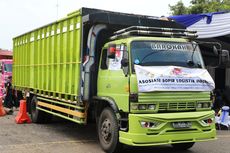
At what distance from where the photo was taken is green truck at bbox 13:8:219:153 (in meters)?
7.98

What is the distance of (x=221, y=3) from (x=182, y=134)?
66.6 feet

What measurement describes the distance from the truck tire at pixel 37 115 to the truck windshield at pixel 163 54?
567cm

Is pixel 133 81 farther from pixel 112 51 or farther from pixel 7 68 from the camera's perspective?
pixel 7 68

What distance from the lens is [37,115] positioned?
43.3 ft

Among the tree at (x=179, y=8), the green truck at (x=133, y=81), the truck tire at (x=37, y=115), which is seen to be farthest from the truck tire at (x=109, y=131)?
the tree at (x=179, y=8)

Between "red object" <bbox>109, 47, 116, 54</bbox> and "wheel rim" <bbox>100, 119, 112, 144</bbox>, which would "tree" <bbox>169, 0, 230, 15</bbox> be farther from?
"wheel rim" <bbox>100, 119, 112, 144</bbox>

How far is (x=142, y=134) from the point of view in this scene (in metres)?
7.82

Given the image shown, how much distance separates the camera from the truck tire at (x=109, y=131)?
27.6 feet

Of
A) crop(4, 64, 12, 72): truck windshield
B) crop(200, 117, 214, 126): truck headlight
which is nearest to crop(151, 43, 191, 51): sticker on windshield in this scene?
crop(200, 117, 214, 126): truck headlight

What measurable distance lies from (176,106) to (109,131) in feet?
4.74

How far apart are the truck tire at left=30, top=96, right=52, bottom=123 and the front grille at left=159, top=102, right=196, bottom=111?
234 inches

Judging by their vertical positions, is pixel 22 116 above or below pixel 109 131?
below

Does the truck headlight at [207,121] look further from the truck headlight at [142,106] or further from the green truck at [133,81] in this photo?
the truck headlight at [142,106]

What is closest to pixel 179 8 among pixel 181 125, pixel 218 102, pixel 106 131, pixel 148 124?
pixel 218 102
